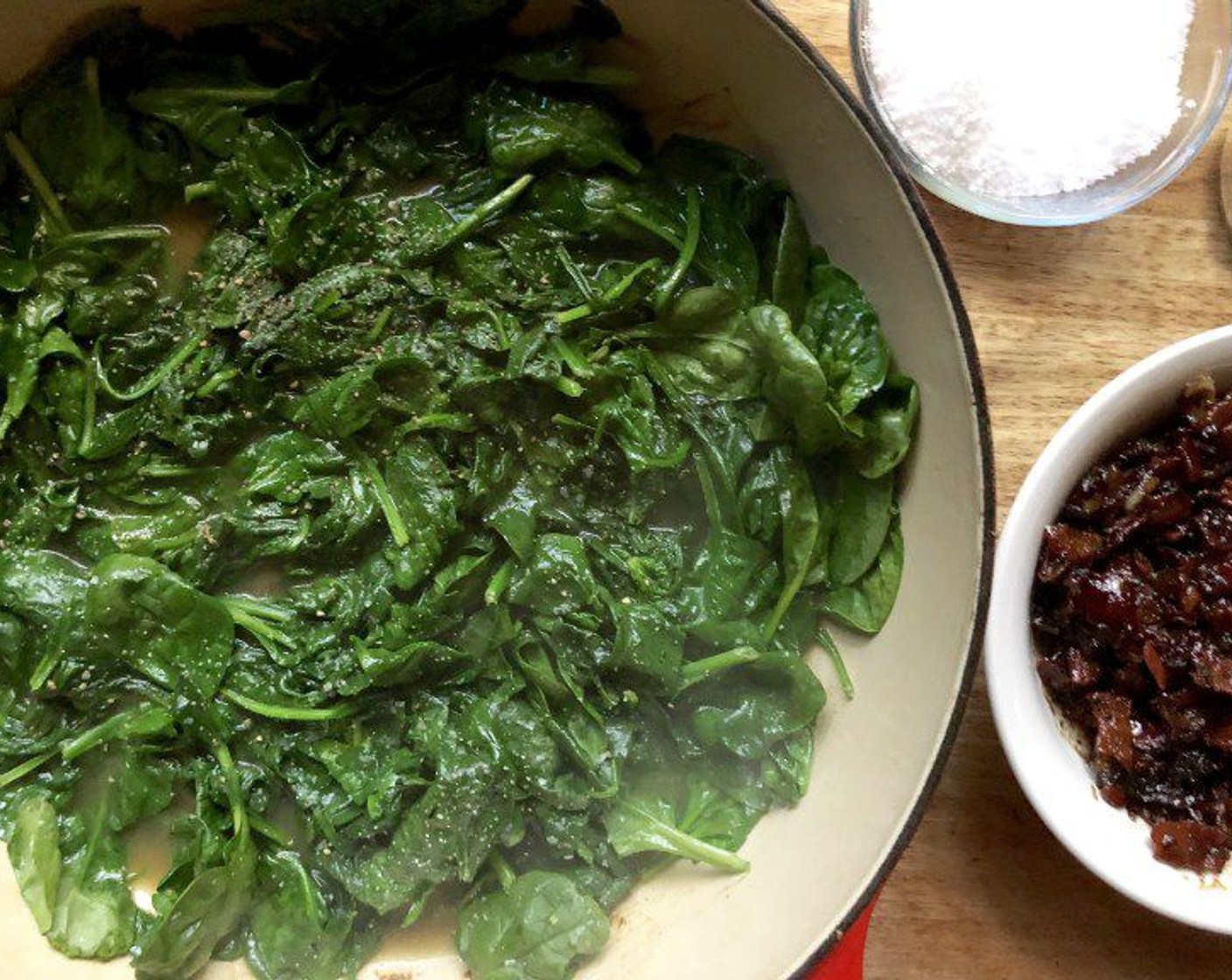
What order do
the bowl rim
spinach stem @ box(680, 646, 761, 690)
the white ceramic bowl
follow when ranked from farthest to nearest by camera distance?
spinach stem @ box(680, 646, 761, 690), the white ceramic bowl, the bowl rim

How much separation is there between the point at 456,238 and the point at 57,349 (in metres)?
0.59

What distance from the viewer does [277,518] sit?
5.59 feet

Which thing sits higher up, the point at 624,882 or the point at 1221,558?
the point at 1221,558

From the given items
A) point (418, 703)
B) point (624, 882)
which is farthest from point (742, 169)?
point (624, 882)

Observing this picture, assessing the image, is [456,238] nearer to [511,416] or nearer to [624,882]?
[511,416]

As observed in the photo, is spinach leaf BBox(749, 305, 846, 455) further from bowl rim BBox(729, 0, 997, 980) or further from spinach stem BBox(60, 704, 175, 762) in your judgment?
spinach stem BBox(60, 704, 175, 762)

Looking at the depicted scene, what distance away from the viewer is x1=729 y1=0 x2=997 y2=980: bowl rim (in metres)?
1.37

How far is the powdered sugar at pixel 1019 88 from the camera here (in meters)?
1.66

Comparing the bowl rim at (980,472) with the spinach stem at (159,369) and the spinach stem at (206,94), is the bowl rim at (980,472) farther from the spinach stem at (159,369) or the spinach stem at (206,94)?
the spinach stem at (159,369)

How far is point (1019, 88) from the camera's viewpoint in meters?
1.66

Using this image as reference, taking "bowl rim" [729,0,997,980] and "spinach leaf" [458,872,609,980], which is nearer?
"bowl rim" [729,0,997,980]

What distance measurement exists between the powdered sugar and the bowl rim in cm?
30

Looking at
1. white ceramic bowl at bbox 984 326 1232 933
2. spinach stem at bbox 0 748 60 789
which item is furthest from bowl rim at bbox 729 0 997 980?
spinach stem at bbox 0 748 60 789

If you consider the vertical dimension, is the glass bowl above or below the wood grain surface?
above
